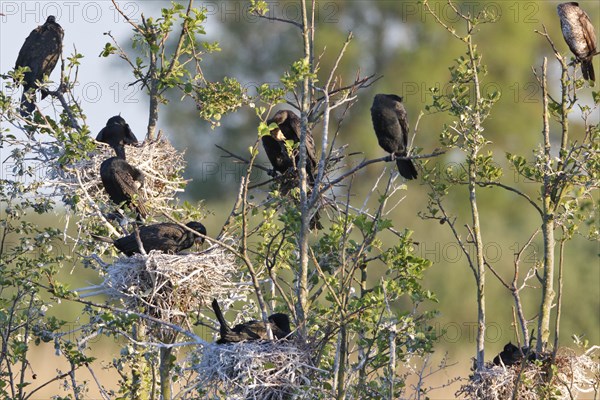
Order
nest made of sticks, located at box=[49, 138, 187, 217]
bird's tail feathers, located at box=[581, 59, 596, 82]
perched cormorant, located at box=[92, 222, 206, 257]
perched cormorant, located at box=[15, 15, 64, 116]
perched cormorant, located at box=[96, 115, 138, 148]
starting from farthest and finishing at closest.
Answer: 1. perched cormorant, located at box=[15, 15, 64, 116]
2. perched cormorant, located at box=[96, 115, 138, 148]
3. bird's tail feathers, located at box=[581, 59, 596, 82]
4. nest made of sticks, located at box=[49, 138, 187, 217]
5. perched cormorant, located at box=[92, 222, 206, 257]

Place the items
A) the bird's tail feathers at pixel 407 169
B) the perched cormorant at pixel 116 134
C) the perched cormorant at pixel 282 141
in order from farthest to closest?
the perched cormorant at pixel 116 134, the perched cormorant at pixel 282 141, the bird's tail feathers at pixel 407 169

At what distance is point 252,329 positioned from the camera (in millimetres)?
7938

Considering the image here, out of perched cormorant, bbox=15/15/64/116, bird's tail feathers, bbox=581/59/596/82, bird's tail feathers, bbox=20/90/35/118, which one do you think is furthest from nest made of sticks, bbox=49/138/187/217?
bird's tail feathers, bbox=581/59/596/82

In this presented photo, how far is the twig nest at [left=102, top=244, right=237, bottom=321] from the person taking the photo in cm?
805

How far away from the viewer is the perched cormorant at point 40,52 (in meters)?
11.4

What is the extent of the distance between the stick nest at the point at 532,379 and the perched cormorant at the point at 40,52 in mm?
5369

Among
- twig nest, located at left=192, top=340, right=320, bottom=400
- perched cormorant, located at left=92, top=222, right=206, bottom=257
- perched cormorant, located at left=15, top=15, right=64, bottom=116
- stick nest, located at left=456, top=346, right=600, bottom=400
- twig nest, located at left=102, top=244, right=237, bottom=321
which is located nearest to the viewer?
twig nest, located at left=192, top=340, right=320, bottom=400

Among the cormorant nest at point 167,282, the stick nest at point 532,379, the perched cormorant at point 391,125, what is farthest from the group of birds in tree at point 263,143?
the stick nest at point 532,379

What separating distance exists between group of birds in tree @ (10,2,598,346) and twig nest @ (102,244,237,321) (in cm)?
22

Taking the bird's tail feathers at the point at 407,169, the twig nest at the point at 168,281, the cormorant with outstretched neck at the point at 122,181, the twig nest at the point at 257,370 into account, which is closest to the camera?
the twig nest at the point at 257,370

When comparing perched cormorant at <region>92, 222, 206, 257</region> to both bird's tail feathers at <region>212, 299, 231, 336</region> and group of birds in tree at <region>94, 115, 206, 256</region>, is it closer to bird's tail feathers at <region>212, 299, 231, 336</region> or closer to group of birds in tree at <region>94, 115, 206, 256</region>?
group of birds in tree at <region>94, 115, 206, 256</region>

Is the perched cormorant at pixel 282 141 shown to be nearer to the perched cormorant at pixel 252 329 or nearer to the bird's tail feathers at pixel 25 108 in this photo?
the perched cormorant at pixel 252 329

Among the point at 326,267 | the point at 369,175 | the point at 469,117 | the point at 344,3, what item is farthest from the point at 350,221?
the point at 344,3

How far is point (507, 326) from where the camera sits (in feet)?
73.2
